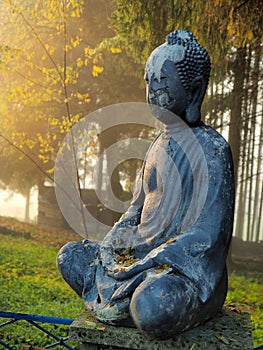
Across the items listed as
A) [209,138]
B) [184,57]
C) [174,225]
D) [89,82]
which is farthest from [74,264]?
[89,82]

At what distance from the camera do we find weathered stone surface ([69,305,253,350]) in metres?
2.26

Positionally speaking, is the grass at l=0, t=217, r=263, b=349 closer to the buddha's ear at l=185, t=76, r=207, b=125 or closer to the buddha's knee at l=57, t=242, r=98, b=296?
the buddha's knee at l=57, t=242, r=98, b=296

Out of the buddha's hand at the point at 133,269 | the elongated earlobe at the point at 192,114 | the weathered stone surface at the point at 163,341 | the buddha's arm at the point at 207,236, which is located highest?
the elongated earlobe at the point at 192,114

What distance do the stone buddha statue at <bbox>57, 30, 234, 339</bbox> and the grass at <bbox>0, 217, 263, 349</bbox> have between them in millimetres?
2237

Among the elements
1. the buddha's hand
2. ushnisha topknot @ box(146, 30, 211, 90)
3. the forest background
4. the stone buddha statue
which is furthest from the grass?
ushnisha topknot @ box(146, 30, 211, 90)

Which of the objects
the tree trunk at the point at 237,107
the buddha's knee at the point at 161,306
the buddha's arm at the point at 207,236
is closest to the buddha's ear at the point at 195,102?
the buddha's arm at the point at 207,236

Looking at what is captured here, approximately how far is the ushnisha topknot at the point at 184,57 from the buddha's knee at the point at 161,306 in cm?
126

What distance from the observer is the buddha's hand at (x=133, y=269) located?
2416mm

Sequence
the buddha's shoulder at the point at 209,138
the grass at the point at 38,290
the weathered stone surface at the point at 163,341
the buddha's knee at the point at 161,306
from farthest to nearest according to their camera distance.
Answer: the grass at the point at 38,290 → the buddha's shoulder at the point at 209,138 → the weathered stone surface at the point at 163,341 → the buddha's knee at the point at 161,306

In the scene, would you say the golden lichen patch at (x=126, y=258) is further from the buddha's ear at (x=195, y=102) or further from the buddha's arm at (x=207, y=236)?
Answer: the buddha's ear at (x=195, y=102)

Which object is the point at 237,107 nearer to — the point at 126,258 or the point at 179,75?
the point at 179,75

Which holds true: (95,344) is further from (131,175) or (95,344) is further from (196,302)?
(131,175)

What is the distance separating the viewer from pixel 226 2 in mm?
5945

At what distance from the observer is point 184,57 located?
8.66ft
